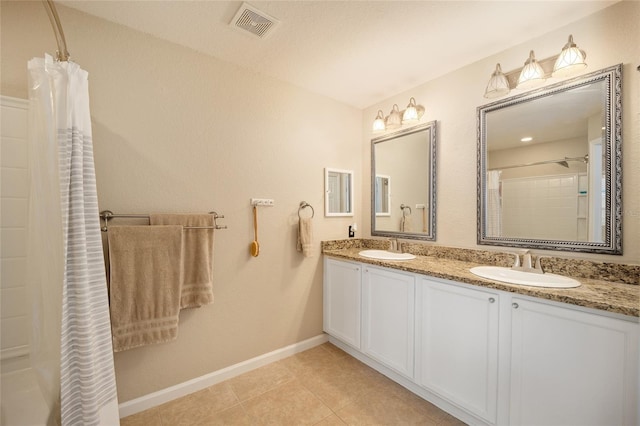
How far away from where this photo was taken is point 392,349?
186cm

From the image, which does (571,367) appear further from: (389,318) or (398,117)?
(398,117)

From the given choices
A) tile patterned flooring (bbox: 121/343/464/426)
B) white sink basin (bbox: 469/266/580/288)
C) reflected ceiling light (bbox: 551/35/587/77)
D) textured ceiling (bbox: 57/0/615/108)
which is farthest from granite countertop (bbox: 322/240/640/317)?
textured ceiling (bbox: 57/0/615/108)

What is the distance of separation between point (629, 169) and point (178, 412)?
2.94 m

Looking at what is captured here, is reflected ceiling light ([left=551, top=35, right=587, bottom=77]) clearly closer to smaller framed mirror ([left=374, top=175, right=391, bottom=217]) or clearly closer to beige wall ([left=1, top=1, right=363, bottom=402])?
smaller framed mirror ([left=374, top=175, right=391, bottom=217])

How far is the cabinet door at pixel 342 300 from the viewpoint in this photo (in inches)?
84.6

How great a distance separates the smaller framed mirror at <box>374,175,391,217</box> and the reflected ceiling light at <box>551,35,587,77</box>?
1375 millimetres

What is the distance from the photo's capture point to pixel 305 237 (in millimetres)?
2258

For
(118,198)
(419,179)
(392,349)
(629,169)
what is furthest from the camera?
(419,179)

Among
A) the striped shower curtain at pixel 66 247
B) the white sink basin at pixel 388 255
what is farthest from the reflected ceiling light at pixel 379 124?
the striped shower curtain at pixel 66 247

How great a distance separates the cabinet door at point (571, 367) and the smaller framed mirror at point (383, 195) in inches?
55.1

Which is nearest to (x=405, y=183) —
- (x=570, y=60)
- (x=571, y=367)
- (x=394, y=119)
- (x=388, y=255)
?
(x=394, y=119)

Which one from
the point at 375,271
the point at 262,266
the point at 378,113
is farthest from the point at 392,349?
the point at 378,113

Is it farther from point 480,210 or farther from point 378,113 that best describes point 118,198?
point 480,210

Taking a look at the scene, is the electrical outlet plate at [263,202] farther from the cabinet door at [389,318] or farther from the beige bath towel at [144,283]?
the cabinet door at [389,318]
